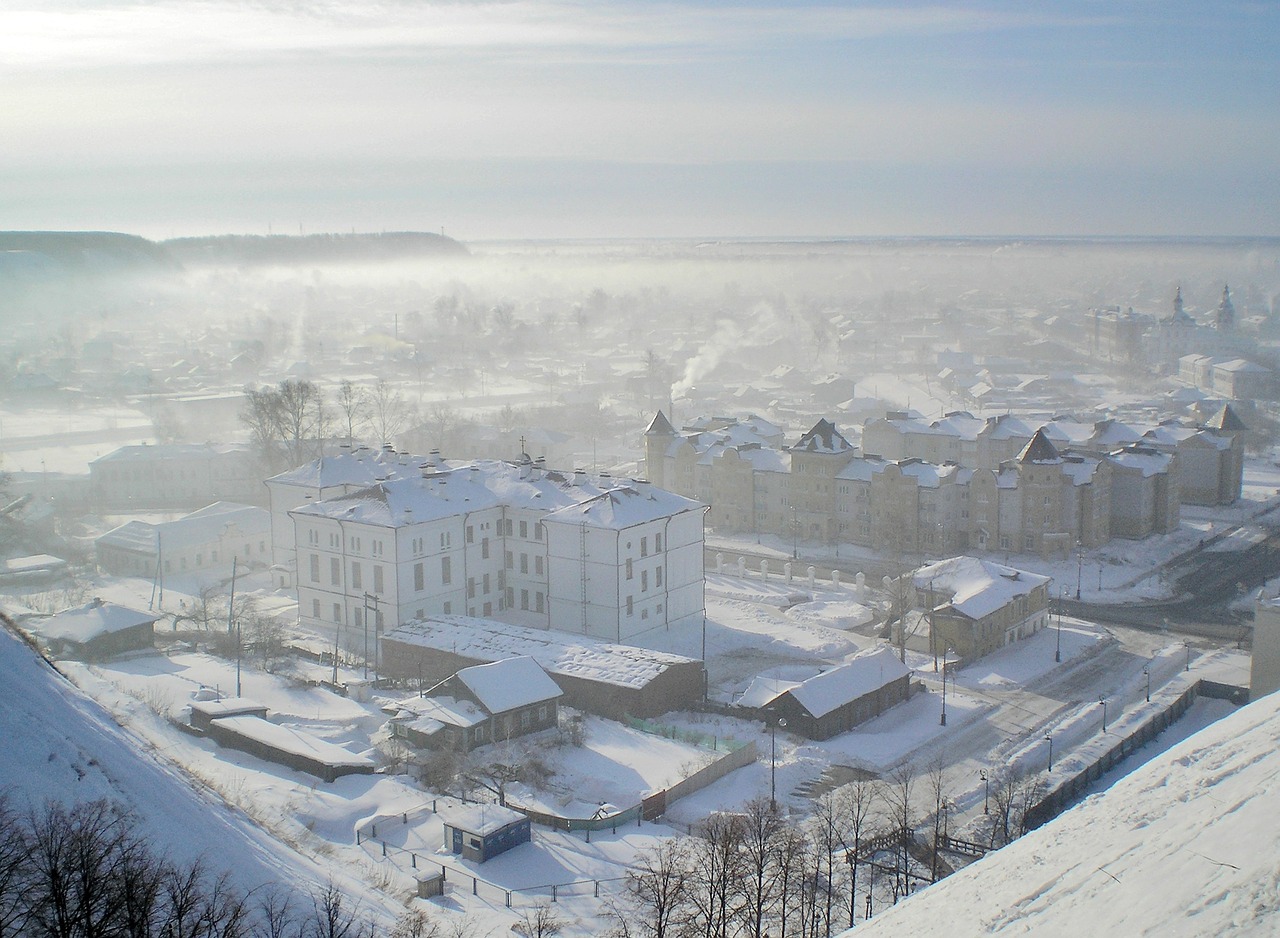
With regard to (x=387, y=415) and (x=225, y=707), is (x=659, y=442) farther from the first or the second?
(x=225, y=707)

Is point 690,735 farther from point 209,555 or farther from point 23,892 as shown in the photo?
point 209,555

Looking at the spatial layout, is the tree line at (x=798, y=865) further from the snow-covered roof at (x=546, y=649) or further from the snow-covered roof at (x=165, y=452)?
the snow-covered roof at (x=165, y=452)

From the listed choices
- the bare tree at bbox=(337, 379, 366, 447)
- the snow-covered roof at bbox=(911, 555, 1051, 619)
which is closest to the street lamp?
the snow-covered roof at bbox=(911, 555, 1051, 619)

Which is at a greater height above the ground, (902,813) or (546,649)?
(546,649)

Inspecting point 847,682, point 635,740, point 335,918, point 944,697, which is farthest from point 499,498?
point 335,918

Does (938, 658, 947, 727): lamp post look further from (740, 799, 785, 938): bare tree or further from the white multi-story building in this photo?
the white multi-story building

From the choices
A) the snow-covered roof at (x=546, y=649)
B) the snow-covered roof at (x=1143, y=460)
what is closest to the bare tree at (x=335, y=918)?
the snow-covered roof at (x=546, y=649)

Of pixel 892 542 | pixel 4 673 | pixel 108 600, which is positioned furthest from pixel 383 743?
pixel 892 542
